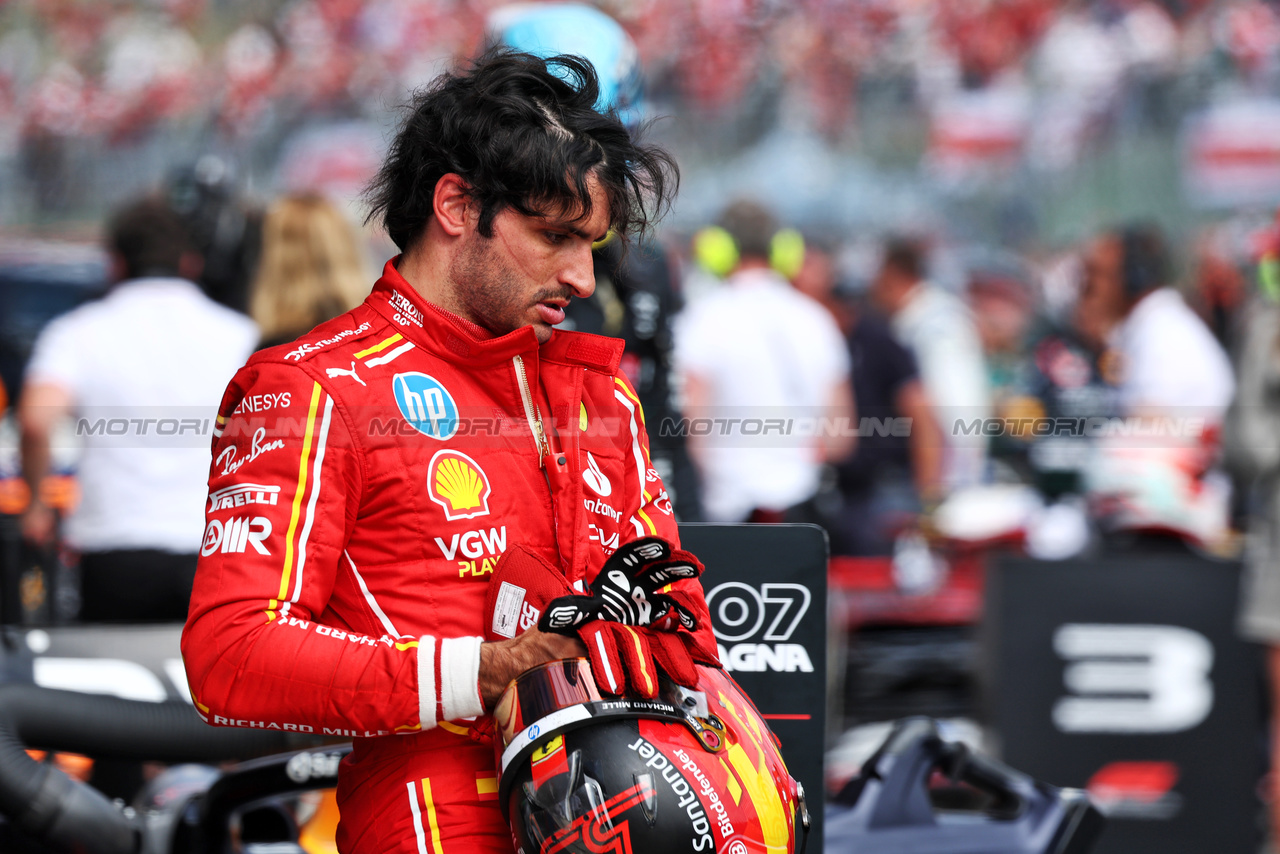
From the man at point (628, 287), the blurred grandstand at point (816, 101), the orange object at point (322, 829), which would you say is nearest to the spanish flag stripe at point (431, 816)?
the orange object at point (322, 829)

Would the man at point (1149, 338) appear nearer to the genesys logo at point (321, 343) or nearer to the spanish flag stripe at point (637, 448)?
the spanish flag stripe at point (637, 448)

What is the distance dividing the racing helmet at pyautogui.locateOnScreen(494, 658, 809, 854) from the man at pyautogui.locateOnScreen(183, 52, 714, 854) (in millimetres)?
64

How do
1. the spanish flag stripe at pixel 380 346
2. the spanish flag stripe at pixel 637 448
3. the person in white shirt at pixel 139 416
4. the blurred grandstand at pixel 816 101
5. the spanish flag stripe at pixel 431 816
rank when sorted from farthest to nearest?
the blurred grandstand at pixel 816 101
the person in white shirt at pixel 139 416
the spanish flag stripe at pixel 637 448
the spanish flag stripe at pixel 380 346
the spanish flag stripe at pixel 431 816

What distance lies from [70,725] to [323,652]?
3.57ft

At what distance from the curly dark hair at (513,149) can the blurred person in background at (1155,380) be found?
146 inches

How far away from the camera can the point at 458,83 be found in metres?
1.99

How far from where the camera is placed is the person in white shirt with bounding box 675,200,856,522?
617 centimetres

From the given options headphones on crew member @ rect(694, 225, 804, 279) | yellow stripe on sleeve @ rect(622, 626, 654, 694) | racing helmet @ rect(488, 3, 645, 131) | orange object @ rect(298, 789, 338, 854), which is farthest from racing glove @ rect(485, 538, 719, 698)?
headphones on crew member @ rect(694, 225, 804, 279)

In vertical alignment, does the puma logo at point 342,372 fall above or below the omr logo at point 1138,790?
above

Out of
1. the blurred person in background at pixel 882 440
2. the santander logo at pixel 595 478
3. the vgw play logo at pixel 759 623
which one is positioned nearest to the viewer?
the santander logo at pixel 595 478

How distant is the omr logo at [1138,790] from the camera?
4.37m

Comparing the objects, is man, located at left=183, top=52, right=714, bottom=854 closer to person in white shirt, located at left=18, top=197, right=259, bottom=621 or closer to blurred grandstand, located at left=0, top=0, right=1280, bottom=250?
person in white shirt, located at left=18, top=197, right=259, bottom=621

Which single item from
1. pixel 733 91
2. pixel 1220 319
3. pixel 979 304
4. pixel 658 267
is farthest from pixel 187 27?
pixel 658 267

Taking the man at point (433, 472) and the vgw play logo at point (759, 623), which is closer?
the man at point (433, 472)
